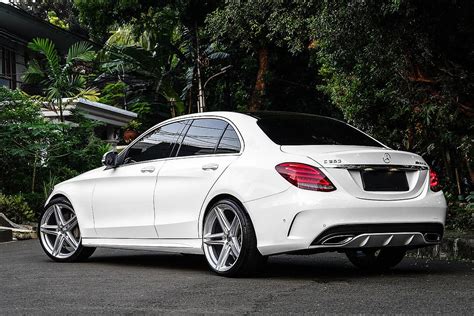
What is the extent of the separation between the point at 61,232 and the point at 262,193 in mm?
3307

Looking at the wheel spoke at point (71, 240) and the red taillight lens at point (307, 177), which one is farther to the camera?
the wheel spoke at point (71, 240)

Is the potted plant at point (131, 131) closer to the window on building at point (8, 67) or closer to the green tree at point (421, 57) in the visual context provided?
the window on building at point (8, 67)

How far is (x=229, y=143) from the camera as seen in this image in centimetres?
747

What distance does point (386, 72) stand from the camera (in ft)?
42.0

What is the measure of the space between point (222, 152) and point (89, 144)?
13.0m

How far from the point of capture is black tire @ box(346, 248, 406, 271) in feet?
25.7

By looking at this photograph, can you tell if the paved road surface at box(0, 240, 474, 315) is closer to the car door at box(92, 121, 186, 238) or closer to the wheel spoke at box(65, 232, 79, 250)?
the wheel spoke at box(65, 232, 79, 250)

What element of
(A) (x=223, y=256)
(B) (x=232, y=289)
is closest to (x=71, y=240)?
(A) (x=223, y=256)

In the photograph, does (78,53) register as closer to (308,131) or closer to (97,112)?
(97,112)

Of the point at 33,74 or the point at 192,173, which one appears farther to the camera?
the point at 33,74

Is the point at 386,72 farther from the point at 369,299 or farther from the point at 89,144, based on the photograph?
the point at 89,144

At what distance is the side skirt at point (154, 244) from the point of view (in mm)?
7480

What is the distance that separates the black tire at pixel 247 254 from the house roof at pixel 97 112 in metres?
15.4

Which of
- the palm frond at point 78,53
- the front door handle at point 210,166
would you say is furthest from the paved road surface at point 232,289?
the palm frond at point 78,53
